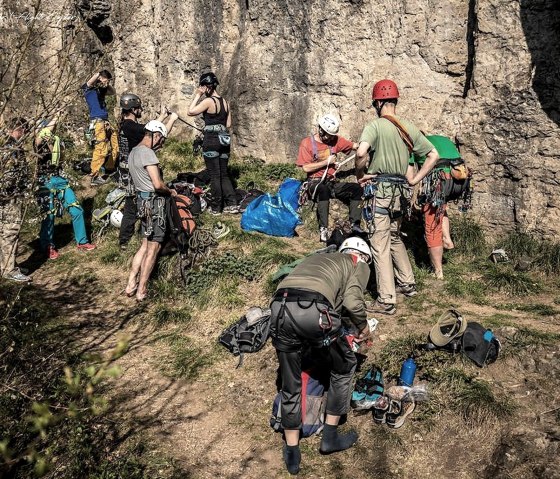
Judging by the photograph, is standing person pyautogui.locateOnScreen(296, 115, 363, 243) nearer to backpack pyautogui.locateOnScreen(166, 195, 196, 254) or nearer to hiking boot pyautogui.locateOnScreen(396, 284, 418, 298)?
hiking boot pyautogui.locateOnScreen(396, 284, 418, 298)

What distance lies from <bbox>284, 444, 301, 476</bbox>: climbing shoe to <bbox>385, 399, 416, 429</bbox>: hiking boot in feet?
3.25

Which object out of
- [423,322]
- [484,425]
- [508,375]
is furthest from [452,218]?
[484,425]

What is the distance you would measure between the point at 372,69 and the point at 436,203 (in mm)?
3567

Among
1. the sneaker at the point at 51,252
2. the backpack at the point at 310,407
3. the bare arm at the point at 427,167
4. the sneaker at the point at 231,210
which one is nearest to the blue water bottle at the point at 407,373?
the backpack at the point at 310,407

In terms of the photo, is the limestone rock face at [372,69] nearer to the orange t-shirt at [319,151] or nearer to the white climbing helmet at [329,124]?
the orange t-shirt at [319,151]

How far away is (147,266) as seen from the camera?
8.73 m

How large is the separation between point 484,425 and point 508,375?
0.82 meters

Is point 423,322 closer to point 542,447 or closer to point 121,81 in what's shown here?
point 542,447

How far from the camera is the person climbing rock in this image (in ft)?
33.2

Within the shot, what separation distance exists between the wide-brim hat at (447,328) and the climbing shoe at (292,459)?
202cm

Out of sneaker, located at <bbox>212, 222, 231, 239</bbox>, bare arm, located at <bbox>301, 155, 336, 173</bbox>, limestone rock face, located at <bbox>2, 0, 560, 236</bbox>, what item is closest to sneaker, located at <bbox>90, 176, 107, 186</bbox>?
limestone rock face, located at <bbox>2, 0, 560, 236</bbox>

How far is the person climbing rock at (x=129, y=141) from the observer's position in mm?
10109

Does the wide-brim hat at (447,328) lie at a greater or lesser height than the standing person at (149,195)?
lesser

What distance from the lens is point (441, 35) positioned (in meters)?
9.88
